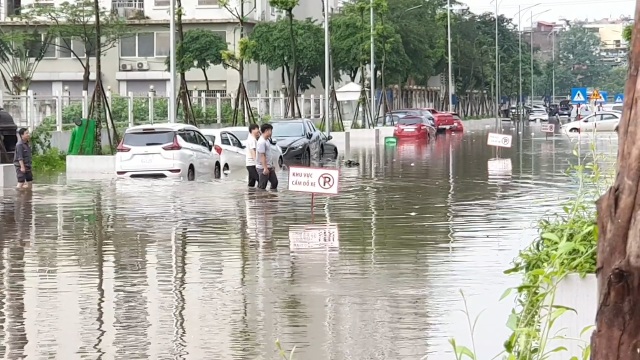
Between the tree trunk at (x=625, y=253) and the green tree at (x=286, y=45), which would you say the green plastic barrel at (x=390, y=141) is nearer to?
the green tree at (x=286, y=45)

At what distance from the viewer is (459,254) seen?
1553cm

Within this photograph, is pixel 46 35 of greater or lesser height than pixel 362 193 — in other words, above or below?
above

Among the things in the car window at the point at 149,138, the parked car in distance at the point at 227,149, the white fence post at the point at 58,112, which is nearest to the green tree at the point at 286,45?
the white fence post at the point at 58,112

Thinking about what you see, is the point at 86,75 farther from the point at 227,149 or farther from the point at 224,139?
the point at 227,149

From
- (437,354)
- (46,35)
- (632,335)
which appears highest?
(46,35)

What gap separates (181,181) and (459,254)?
657 inches

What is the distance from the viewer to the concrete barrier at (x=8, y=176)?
30.0 m

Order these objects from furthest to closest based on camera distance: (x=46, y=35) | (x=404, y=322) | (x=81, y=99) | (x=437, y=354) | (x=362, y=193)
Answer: (x=46, y=35)
(x=81, y=99)
(x=362, y=193)
(x=404, y=322)
(x=437, y=354)

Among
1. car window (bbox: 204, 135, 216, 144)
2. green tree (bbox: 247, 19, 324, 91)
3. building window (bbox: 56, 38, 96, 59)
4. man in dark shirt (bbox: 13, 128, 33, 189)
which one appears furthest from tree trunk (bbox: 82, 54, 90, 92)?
man in dark shirt (bbox: 13, 128, 33, 189)

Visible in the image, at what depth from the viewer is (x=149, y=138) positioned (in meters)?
32.4

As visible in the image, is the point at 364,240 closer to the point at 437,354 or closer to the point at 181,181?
the point at 437,354

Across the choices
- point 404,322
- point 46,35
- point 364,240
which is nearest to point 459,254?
point 364,240

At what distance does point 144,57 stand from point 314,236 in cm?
6781

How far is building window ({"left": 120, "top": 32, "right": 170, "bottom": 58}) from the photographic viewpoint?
84.2 metres
